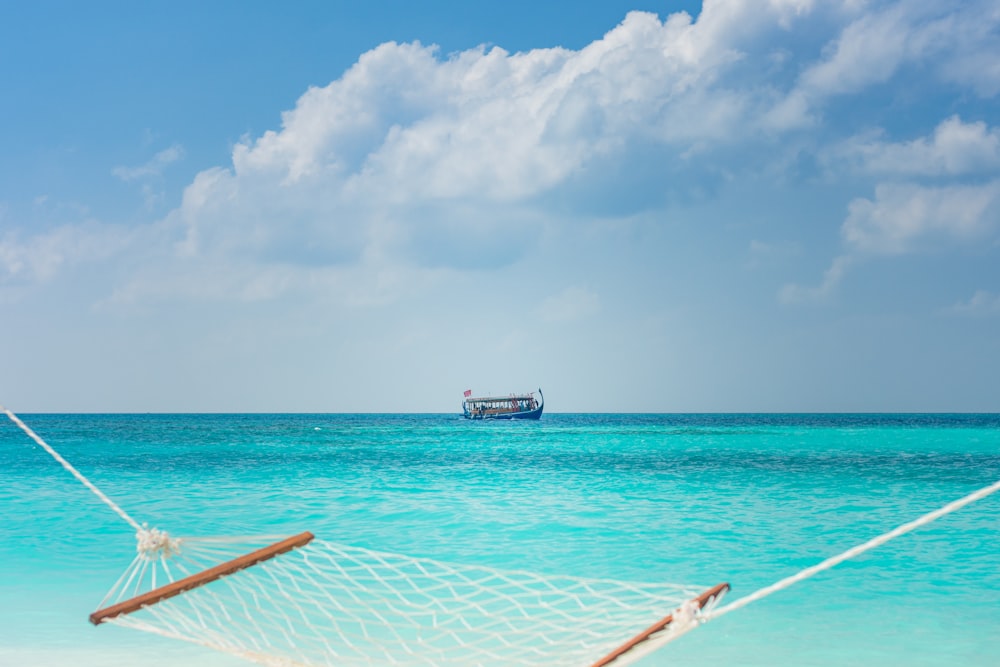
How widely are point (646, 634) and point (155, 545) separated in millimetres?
2573

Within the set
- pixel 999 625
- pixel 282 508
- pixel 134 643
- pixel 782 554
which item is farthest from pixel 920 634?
pixel 282 508

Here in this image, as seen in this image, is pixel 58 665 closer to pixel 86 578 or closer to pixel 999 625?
pixel 86 578

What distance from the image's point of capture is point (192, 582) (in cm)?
363

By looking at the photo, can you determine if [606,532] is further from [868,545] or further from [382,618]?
[868,545]

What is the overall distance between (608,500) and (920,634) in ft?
23.8

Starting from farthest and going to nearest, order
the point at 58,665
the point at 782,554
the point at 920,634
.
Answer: the point at 782,554 → the point at 920,634 → the point at 58,665

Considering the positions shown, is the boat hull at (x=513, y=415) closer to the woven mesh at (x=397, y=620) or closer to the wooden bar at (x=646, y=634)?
the woven mesh at (x=397, y=620)

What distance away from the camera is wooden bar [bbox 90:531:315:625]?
11.3 ft

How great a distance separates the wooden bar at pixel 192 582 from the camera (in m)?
3.44

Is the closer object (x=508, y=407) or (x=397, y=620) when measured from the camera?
(x=397, y=620)

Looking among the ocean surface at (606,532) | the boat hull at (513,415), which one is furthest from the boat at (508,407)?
the ocean surface at (606,532)

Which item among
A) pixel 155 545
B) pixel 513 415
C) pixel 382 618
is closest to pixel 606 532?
pixel 382 618

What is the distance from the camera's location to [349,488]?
14.5 m

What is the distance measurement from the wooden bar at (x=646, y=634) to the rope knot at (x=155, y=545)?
7.66ft
